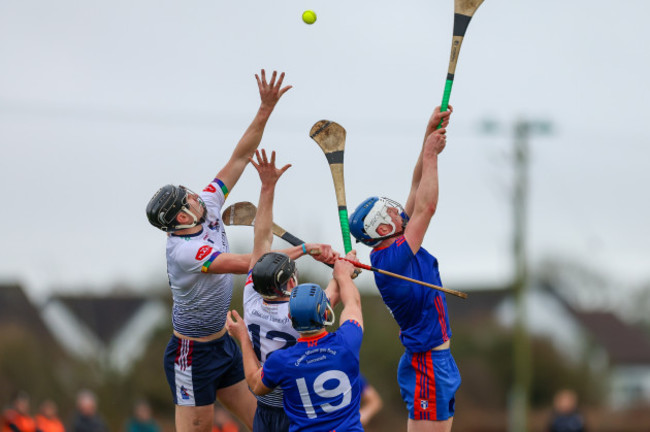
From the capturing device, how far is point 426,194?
23.0ft

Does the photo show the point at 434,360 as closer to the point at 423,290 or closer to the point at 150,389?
the point at 423,290

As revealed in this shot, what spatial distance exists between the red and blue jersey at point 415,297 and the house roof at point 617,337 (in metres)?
40.1

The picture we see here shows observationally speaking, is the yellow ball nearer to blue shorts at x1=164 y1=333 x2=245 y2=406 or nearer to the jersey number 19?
blue shorts at x1=164 y1=333 x2=245 y2=406

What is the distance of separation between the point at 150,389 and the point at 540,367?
13589 millimetres

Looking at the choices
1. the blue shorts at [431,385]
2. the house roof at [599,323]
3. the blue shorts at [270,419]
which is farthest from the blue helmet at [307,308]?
the house roof at [599,323]

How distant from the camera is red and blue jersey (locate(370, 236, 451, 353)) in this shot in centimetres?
733

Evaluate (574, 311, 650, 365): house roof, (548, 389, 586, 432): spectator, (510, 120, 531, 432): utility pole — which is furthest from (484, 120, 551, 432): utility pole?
(574, 311, 650, 365): house roof

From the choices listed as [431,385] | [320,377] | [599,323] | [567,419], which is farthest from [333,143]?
[599,323]

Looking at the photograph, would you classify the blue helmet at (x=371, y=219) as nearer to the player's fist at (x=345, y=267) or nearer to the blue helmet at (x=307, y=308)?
the player's fist at (x=345, y=267)

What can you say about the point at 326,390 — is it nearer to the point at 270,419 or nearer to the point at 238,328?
the point at 238,328

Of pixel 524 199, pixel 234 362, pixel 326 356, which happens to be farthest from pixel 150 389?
pixel 326 356

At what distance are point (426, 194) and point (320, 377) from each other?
1582 mm

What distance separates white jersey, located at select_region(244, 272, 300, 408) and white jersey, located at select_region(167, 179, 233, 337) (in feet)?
1.88

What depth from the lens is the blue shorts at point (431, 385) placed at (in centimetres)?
748
